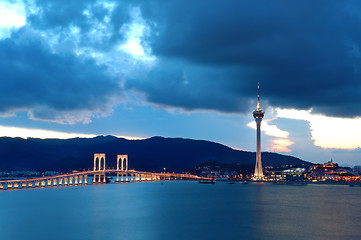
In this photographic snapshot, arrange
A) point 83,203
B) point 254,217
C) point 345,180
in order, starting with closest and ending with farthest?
point 254,217
point 83,203
point 345,180

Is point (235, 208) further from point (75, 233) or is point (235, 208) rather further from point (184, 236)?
point (75, 233)

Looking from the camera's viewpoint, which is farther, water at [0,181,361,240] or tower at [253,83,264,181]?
tower at [253,83,264,181]

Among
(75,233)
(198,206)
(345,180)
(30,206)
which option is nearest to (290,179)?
(345,180)

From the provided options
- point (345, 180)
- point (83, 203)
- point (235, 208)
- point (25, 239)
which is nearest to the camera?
point (25, 239)

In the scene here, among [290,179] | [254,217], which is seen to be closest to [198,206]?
[254,217]

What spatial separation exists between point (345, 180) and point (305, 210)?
13215 centimetres

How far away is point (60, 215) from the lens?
6081 centimetres

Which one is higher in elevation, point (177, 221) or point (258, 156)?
point (258, 156)

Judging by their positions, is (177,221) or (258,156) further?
(258,156)

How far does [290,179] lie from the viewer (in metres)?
195

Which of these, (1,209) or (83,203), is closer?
(1,209)

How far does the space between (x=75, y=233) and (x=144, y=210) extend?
81.8 feet

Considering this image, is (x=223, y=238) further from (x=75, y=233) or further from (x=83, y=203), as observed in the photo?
(x=83, y=203)

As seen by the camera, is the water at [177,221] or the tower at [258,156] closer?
the water at [177,221]
